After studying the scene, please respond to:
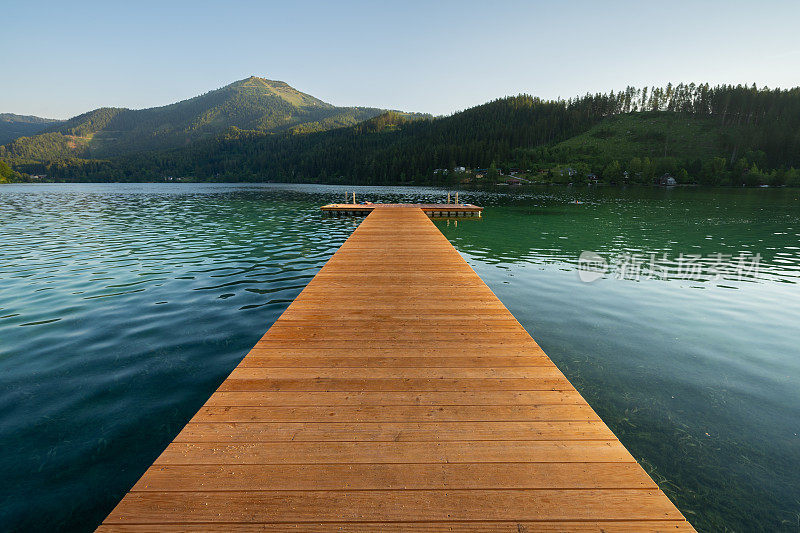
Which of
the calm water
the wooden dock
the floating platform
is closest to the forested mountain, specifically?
the floating platform

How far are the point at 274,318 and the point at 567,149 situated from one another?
15997 cm

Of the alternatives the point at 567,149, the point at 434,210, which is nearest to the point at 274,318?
the point at 434,210

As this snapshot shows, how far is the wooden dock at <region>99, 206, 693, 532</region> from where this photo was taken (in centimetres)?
222

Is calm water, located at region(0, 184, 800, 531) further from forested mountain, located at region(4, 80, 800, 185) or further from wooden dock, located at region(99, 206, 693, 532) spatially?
forested mountain, located at region(4, 80, 800, 185)

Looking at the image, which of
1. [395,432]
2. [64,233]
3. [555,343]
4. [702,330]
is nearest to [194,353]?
[395,432]

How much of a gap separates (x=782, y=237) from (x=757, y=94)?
→ 168 m

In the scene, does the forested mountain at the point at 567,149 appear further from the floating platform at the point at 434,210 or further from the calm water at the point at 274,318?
the calm water at the point at 274,318

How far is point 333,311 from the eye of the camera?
6.34 meters

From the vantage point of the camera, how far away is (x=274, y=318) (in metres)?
8.43

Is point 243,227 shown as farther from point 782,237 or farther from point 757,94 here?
point 757,94

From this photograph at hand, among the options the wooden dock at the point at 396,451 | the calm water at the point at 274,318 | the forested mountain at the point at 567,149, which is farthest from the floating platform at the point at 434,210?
the forested mountain at the point at 567,149

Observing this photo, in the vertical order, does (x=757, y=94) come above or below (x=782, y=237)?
above

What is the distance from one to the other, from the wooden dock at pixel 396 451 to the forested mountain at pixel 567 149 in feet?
406

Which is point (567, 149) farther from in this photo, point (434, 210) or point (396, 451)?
point (396, 451)
